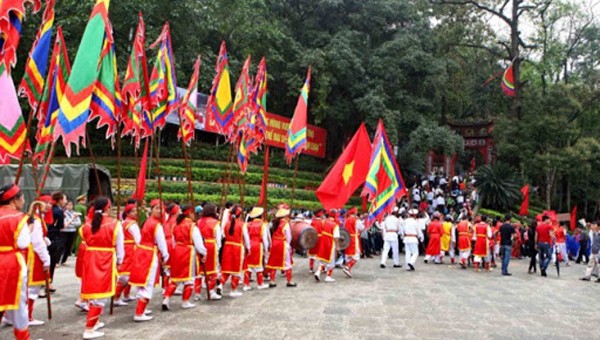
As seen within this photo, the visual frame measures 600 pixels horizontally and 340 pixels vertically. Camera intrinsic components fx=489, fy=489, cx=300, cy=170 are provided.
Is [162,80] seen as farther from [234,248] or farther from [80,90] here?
[234,248]

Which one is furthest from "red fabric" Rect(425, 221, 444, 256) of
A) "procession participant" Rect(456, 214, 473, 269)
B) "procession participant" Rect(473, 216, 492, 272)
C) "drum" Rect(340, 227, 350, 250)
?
"drum" Rect(340, 227, 350, 250)

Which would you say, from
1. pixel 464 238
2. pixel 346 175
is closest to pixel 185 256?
pixel 346 175

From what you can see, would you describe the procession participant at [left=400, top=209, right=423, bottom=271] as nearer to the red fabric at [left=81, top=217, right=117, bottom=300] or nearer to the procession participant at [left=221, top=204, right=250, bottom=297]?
the procession participant at [left=221, top=204, right=250, bottom=297]

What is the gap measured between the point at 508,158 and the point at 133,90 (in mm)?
27648

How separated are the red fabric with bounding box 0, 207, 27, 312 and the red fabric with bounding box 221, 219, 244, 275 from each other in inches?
156

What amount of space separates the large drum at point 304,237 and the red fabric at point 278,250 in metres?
0.99

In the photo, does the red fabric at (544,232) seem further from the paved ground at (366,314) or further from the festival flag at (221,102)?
the festival flag at (221,102)

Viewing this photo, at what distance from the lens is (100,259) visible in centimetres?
596

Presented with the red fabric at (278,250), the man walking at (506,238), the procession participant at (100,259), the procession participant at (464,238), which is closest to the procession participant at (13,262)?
the procession participant at (100,259)

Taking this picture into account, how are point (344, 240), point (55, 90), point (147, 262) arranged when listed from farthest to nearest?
point (344, 240) → point (55, 90) → point (147, 262)

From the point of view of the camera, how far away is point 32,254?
659cm

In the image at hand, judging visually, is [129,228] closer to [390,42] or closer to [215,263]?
[215,263]

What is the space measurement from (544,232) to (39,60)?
12396 mm

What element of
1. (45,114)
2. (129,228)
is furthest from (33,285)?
(45,114)
